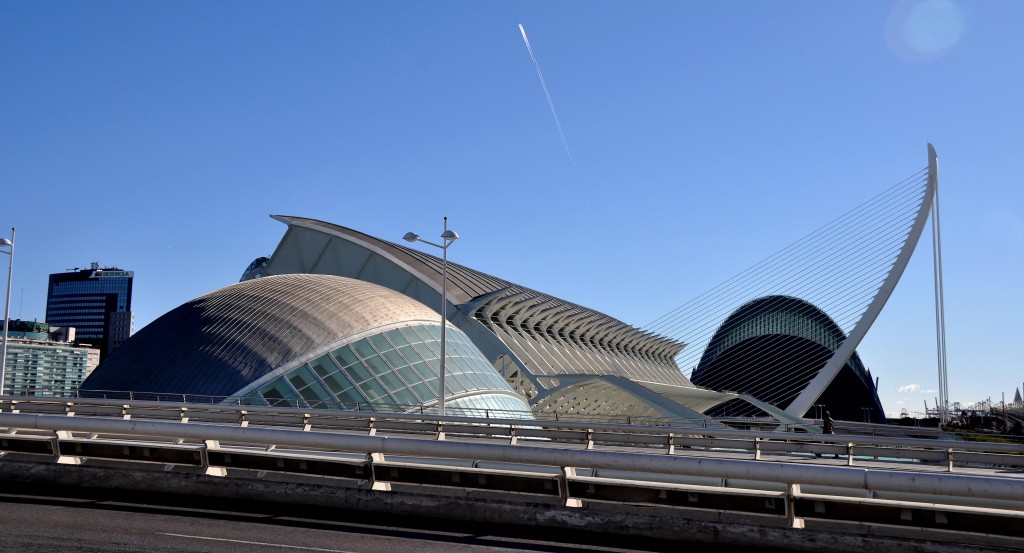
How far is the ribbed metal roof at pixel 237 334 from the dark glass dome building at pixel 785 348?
8111 cm

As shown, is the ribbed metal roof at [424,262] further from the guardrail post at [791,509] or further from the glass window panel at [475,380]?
the guardrail post at [791,509]

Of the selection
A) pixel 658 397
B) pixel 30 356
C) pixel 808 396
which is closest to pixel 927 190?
pixel 808 396

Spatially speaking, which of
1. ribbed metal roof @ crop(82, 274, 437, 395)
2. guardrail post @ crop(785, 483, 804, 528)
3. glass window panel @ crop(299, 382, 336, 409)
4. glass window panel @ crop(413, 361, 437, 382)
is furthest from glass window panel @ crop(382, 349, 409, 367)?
guardrail post @ crop(785, 483, 804, 528)

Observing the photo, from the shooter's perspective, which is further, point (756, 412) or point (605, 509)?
point (756, 412)

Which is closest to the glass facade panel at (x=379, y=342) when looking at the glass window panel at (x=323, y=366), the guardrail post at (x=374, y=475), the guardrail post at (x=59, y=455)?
the glass window panel at (x=323, y=366)

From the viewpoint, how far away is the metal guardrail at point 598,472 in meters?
8.82

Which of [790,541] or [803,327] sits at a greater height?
[803,327]

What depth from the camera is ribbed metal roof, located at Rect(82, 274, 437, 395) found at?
3080 centimetres

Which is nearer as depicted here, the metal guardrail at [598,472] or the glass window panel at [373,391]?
the metal guardrail at [598,472]

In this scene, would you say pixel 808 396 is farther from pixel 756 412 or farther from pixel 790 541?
pixel 790 541

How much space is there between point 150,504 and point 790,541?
7.64 m

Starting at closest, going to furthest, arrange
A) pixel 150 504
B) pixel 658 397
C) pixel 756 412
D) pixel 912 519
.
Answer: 1. pixel 912 519
2. pixel 150 504
3. pixel 658 397
4. pixel 756 412

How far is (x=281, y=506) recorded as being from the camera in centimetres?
1097

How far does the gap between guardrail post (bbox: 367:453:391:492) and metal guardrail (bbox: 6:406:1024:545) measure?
0.6 inches
